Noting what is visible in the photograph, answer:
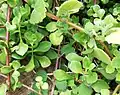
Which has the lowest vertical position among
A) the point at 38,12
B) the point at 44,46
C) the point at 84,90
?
the point at 84,90

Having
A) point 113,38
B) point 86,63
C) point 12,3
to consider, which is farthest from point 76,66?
point 12,3

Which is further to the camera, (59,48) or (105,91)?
(59,48)

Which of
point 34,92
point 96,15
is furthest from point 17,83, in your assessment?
point 96,15

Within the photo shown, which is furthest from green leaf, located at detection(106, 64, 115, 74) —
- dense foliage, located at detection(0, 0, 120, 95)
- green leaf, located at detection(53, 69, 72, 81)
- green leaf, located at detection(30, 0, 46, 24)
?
green leaf, located at detection(30, 0, 46, 24)

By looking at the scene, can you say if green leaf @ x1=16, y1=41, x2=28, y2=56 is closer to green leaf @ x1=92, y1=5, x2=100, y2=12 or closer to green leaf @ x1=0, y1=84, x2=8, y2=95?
green leaf @ x1=0, y1=84, x2=8, y2=95

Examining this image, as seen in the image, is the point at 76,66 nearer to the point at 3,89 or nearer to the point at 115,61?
the point at 115,61

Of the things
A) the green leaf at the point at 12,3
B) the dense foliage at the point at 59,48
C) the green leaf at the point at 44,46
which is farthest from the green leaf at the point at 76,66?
the green leaf at the point at 12,3

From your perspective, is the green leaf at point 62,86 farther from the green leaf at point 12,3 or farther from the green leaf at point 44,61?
the green leaf at point 12,3
